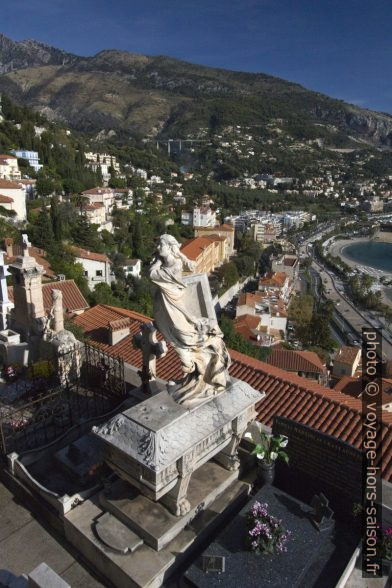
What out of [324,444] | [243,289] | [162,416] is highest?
[162,416]

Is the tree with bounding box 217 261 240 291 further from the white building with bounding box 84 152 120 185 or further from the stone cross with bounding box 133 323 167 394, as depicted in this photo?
the stone cross with bounding box 133 323 167 394

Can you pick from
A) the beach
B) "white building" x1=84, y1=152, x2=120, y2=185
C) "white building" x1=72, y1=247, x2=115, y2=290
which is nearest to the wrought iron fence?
"white building" x1=72, y1=247, x2=115, y2=290

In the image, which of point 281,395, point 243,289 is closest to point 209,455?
point 281,395

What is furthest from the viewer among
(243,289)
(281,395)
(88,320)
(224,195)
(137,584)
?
(224,195)

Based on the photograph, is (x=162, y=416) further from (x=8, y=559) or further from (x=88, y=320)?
(x=88, y=320)

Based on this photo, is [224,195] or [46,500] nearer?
[46,500]

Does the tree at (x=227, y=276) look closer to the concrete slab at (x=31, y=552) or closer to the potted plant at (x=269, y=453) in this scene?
the potted plant at (x=269, y=453)

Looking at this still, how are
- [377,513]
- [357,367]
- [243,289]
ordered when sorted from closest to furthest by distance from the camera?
[377,513]
[357,367]
[243,289]
